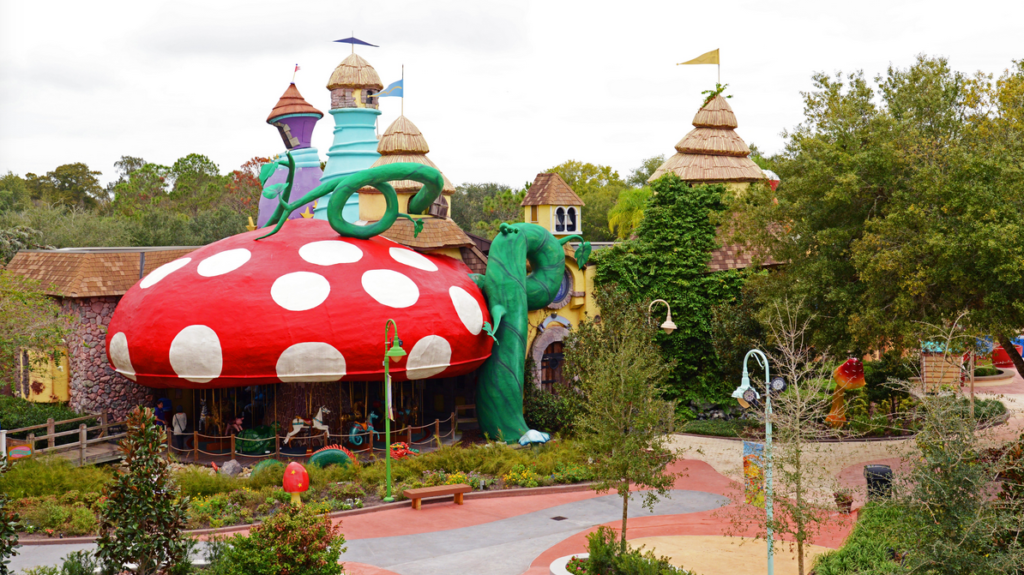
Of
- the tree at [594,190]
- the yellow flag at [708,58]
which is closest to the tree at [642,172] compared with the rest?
the tree at [594,190]

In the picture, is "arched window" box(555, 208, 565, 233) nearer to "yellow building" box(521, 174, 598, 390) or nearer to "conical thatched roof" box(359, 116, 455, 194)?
"yellow building" box(521, 174, 598, 390)

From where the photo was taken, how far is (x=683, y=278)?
88.1 ft

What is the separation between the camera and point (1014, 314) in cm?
1842

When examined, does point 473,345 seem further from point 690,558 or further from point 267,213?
point 267,213

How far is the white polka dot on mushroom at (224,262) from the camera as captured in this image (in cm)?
2120

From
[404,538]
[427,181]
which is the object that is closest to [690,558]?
[404,538]

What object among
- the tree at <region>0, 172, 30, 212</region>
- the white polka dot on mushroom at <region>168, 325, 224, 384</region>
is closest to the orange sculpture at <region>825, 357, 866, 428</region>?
the white polka dot on mushroom at <region>168, 325, 224, 384</region>

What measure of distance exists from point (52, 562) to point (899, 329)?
16.5 m

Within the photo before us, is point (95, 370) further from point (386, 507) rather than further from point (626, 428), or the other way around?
point (626, 428)

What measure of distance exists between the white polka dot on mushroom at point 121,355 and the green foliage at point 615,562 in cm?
1231

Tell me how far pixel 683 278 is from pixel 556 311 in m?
3.99

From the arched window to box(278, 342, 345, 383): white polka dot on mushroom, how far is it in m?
9.90

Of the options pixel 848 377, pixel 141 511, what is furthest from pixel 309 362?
pixel 848 377

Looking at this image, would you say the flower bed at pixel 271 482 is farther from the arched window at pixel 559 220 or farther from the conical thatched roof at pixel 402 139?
the conical thatched roof at pixel 402 139
